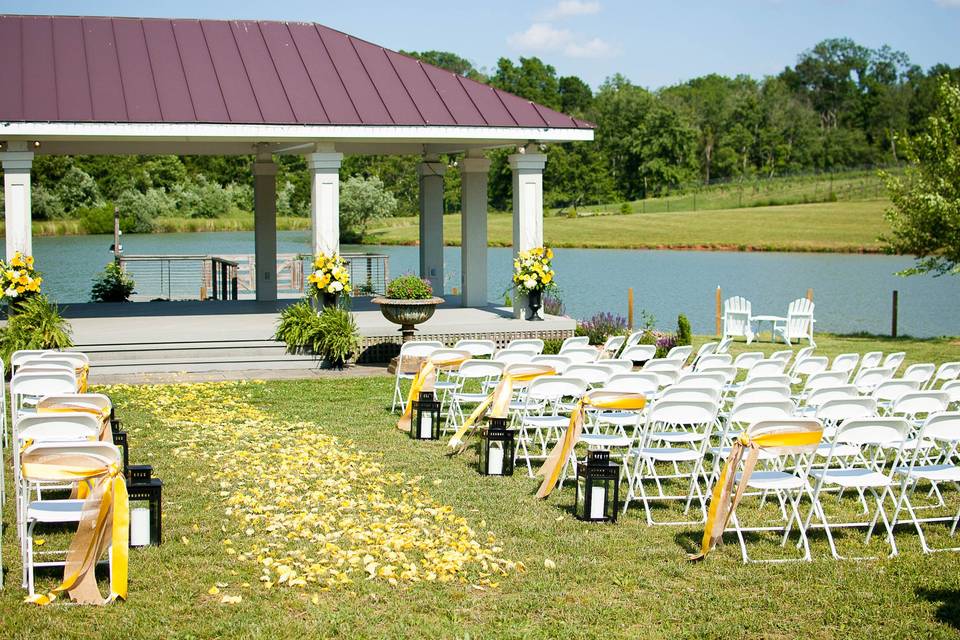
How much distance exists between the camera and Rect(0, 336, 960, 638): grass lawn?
234 inches

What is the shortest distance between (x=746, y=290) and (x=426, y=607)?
33.7 m

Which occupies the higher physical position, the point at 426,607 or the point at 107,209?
the point at 107,209

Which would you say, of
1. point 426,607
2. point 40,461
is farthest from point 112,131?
point 426,607

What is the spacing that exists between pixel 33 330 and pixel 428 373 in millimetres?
6430

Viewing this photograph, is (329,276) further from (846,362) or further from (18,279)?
(846,362)

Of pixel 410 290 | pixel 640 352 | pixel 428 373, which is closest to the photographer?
pixel 428 373

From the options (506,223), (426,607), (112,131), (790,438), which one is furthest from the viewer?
(506,223)

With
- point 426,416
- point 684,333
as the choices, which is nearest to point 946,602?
point 426,416

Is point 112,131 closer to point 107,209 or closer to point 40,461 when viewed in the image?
point 40,461

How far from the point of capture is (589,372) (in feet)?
32.9

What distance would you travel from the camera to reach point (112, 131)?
1596cm

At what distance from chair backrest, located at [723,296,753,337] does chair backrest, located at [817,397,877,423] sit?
45.0ft

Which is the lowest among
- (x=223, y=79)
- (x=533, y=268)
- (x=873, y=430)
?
(x=873, y=430)

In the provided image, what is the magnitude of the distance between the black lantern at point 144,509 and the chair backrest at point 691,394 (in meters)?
3.39
